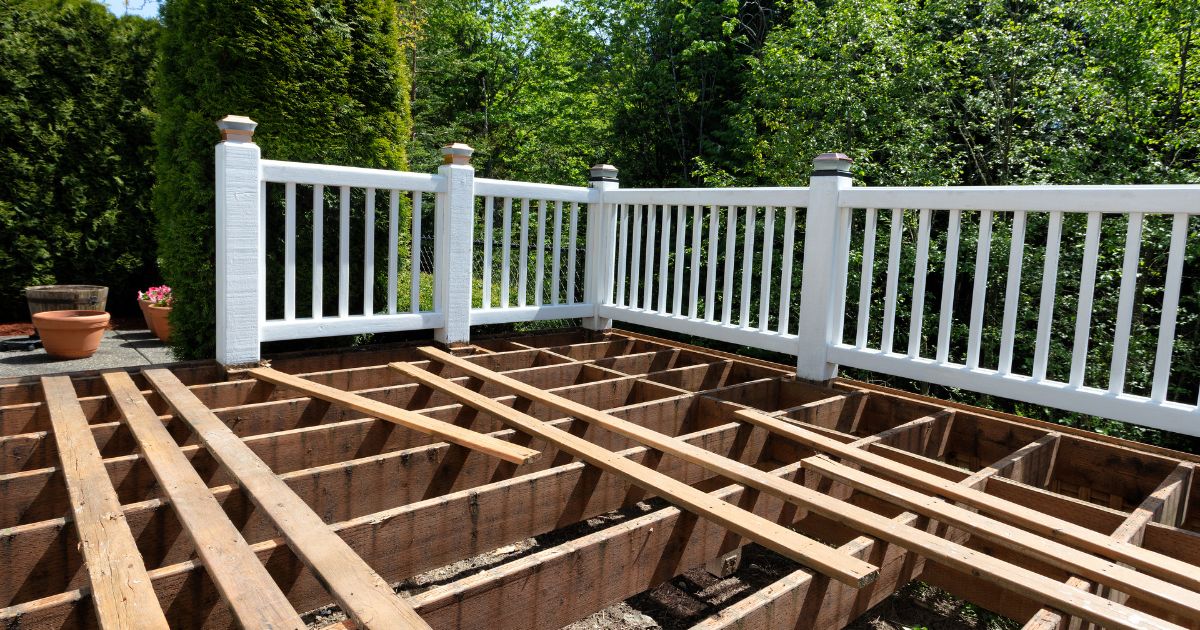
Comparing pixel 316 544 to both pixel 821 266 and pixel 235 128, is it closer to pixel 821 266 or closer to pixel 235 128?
pixel 235 128

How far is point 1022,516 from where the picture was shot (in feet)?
6.17

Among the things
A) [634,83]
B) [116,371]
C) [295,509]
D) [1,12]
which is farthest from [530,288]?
[295,509]

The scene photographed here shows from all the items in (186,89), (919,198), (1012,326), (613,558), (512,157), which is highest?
(512,157)

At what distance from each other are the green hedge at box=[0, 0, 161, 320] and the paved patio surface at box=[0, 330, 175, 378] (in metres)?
1.06

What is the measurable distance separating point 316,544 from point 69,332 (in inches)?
229

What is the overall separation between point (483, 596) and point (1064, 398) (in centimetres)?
236

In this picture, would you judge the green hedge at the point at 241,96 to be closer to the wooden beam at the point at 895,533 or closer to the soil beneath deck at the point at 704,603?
the soil beneath deck at the point at 704,603

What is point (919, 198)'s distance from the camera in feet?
10.2

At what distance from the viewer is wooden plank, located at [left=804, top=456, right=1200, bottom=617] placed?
149 centimetres

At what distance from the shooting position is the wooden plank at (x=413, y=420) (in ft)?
7.46

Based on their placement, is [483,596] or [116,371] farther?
[116,371]

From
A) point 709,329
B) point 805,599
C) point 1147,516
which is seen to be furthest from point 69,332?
point 1147,516

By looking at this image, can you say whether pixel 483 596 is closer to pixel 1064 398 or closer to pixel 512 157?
pixel 1064 398

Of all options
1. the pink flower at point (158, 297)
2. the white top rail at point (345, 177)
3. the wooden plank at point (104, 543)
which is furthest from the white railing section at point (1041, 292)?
the pink flower at point (158, 297)
